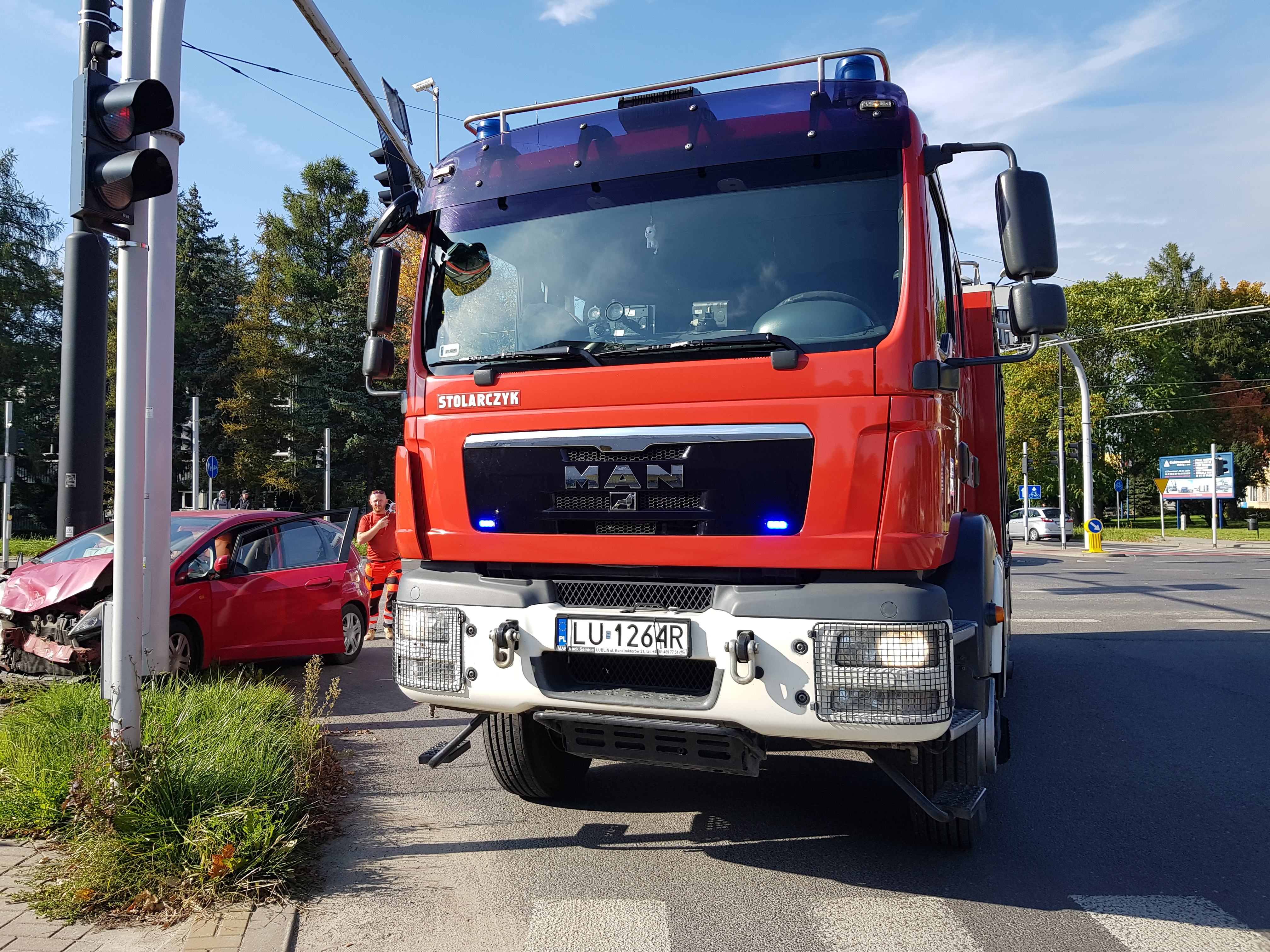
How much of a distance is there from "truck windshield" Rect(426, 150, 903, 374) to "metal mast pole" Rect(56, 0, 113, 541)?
5804mm

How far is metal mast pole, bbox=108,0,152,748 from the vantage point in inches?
169

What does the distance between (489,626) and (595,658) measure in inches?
17.3

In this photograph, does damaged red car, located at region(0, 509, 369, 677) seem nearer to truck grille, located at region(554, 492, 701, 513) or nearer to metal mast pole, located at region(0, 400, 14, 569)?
truck grille, located at region(554, 492, 701, 513)

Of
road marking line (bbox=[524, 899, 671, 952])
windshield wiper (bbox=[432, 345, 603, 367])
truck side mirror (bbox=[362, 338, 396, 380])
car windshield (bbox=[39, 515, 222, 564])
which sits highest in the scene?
truck side mirror (bbox=[362, 338, 396, 380])

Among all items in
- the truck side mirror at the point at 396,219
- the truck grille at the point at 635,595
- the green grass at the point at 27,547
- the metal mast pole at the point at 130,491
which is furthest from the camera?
the green grass at the point at 27,547

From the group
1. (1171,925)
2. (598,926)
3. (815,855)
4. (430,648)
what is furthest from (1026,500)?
(598,926)

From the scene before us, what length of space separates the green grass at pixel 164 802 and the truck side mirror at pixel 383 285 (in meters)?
2.02

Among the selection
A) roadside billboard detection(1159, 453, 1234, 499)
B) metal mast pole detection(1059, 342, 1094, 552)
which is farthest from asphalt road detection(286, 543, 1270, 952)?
roadside billboard detection(1159, 453, 1234, 499)

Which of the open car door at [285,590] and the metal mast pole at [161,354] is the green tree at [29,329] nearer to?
the open car door at [285,590]

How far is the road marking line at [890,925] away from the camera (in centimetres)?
337

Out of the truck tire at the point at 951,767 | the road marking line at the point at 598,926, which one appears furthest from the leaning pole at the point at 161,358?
the truck tire at the point at 951,767

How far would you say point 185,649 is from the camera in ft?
24.2

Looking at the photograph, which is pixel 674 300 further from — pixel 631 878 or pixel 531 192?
pixel 631 878

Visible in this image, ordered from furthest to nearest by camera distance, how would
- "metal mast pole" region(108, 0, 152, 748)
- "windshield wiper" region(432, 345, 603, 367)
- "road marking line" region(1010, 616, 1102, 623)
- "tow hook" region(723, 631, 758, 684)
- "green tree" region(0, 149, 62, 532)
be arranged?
"green tree" region(0, 149, 62, 532), "road marking line" region(1010, 616, 1102, 623), "metal mast pole" region(108, 0, 152, 748), "windshield wiper" region(432, 345, 603, 367), "tow hook" region(723, 631, 758, 684)
